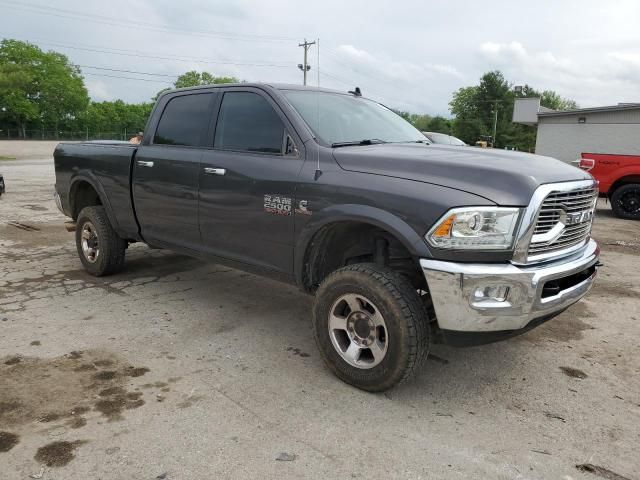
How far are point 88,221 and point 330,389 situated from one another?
11.9 feet

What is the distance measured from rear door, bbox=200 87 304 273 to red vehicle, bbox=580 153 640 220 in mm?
9408

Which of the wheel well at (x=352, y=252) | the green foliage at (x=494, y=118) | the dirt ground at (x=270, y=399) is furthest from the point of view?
the green foliage at (x=494, y=118)

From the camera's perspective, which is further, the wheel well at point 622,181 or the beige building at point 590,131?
the beige building at point 590,131

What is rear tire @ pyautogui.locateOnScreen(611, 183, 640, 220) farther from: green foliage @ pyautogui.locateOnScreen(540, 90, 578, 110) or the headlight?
green foliage @ pyautogui.locateOnScreen(540, 90, 578, 110)

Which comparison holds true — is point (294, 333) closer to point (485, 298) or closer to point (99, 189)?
point (485, 298)

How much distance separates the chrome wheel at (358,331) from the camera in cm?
318

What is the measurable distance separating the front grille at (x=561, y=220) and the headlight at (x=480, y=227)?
0.18 m

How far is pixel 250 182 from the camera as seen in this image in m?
3.85

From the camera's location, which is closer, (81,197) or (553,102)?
(81,197)

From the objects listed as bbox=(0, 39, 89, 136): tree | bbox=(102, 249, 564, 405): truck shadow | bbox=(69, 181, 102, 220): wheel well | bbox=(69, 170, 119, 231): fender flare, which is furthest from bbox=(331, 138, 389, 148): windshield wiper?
bbox=(0, 39, 89, 136): tree

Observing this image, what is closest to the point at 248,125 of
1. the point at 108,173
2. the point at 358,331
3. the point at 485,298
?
the point at 358,331

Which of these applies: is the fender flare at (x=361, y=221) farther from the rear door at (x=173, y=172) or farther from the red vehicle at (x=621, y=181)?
the red vehicle at (x=621, y=181)

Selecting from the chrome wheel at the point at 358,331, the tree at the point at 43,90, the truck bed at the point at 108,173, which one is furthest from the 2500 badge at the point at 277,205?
the tree at the point at 43,90

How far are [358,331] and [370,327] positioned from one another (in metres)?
0.11
